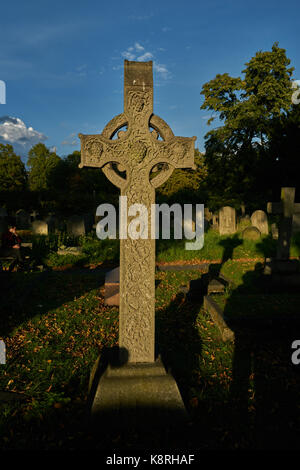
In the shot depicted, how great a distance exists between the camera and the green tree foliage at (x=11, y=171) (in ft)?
127

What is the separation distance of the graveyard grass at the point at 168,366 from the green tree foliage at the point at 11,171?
120 ft

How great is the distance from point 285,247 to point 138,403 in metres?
6.35

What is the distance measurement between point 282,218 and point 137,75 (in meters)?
6.41

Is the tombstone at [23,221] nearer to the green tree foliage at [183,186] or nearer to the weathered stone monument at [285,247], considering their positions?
the green tree foliage at [183,186]

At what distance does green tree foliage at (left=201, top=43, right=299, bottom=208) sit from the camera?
842 inches

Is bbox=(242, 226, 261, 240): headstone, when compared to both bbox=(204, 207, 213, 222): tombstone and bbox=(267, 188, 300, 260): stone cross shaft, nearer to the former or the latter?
bbox=(267, 188, 300, 260): stone cross shaft

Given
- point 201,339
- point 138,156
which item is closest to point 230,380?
point 201,339

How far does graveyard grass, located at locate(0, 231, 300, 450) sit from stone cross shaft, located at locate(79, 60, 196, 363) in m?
0.68

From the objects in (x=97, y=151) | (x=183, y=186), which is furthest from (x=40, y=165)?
(x=97, y=151)

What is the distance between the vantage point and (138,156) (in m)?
3.11

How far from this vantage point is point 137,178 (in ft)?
10.3

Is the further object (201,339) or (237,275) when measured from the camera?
(237,275)

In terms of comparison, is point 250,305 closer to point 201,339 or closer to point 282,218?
point 201,339
